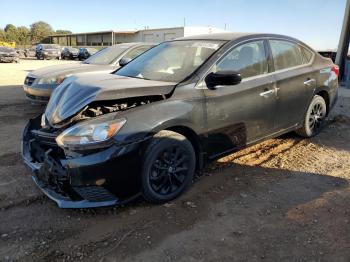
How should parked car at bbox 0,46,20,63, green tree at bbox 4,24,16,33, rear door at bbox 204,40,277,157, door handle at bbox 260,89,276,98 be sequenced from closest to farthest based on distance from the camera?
rear door at bbox 204,40,277,157 → door handle at bbox 260,89,276,98 → parked car at bbox 0,46,20,63 → green tree at bbox 4,24,16,33

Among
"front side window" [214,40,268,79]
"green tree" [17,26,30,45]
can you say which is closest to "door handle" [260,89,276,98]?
"front side window" [214,40,268,79]

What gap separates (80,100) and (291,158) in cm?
307

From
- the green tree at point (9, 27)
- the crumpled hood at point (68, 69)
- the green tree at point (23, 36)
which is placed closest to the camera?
the crumpled hood at point (68, 69)

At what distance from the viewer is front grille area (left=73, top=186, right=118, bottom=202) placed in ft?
10.8

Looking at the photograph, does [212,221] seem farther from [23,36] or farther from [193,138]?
[23,36]

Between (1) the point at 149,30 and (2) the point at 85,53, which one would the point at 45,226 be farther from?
(1) the point at 149,30

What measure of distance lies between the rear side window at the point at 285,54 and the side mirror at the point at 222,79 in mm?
1204

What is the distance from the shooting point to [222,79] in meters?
3.89

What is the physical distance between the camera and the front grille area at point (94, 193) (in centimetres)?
329

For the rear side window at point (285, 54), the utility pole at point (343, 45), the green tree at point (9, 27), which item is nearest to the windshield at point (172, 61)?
the rear side window at point (285, 54)

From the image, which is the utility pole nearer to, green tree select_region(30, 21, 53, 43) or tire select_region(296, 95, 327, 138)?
tire select_region(296, 95, 327, 138)

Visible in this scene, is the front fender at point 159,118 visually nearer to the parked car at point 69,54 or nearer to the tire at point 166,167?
the tire at point 166,167

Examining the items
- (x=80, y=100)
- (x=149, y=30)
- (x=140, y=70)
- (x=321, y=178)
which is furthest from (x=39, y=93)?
(x=149, y=30)

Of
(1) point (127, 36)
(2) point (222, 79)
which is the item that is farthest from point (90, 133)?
(1) point (127, 36)
